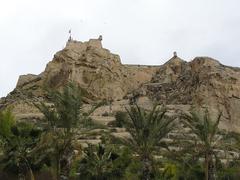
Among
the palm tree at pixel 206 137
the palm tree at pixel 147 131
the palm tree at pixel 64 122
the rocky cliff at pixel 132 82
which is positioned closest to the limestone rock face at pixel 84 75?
the rocky cliff at pixel 132 82

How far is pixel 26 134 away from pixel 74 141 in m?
4.74

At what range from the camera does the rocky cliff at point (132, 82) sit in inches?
3526

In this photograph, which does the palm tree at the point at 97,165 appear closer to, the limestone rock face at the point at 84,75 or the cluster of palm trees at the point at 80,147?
the cluster of palm trees at the point at 80,147

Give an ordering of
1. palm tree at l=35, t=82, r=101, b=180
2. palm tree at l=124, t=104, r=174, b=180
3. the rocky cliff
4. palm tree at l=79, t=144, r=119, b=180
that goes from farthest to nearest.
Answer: the rocky cliff
palm tree at l=79, t=144, r=119, b=180
palm tree at l=124, t=104, r=174, b=180
palm tree at l=35, t=82, r=101, b=180

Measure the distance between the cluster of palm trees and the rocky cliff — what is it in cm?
4182

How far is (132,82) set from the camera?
10906cm

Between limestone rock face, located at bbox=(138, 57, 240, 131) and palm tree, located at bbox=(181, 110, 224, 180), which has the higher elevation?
limestone rock face, located at bbox=(138, 57, 240, 131)

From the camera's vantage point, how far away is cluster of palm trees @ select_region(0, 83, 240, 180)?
106ft

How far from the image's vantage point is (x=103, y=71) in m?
99.7

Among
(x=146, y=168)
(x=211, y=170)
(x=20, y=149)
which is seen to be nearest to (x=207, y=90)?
(x=211, y=170)

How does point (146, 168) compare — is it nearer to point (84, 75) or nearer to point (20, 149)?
point (20, 149)

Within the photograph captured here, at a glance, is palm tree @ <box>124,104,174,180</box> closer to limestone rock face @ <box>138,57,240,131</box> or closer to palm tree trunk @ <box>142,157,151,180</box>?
palm tree trunk @ <box>142,157,151,180</box>

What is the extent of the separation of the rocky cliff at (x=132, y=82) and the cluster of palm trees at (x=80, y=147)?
1646 inches

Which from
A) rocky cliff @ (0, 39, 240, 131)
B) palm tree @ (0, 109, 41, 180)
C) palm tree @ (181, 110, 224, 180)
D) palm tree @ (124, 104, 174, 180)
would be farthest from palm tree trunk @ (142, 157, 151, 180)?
rocky cliff @ (0, 39, 240, 131)
